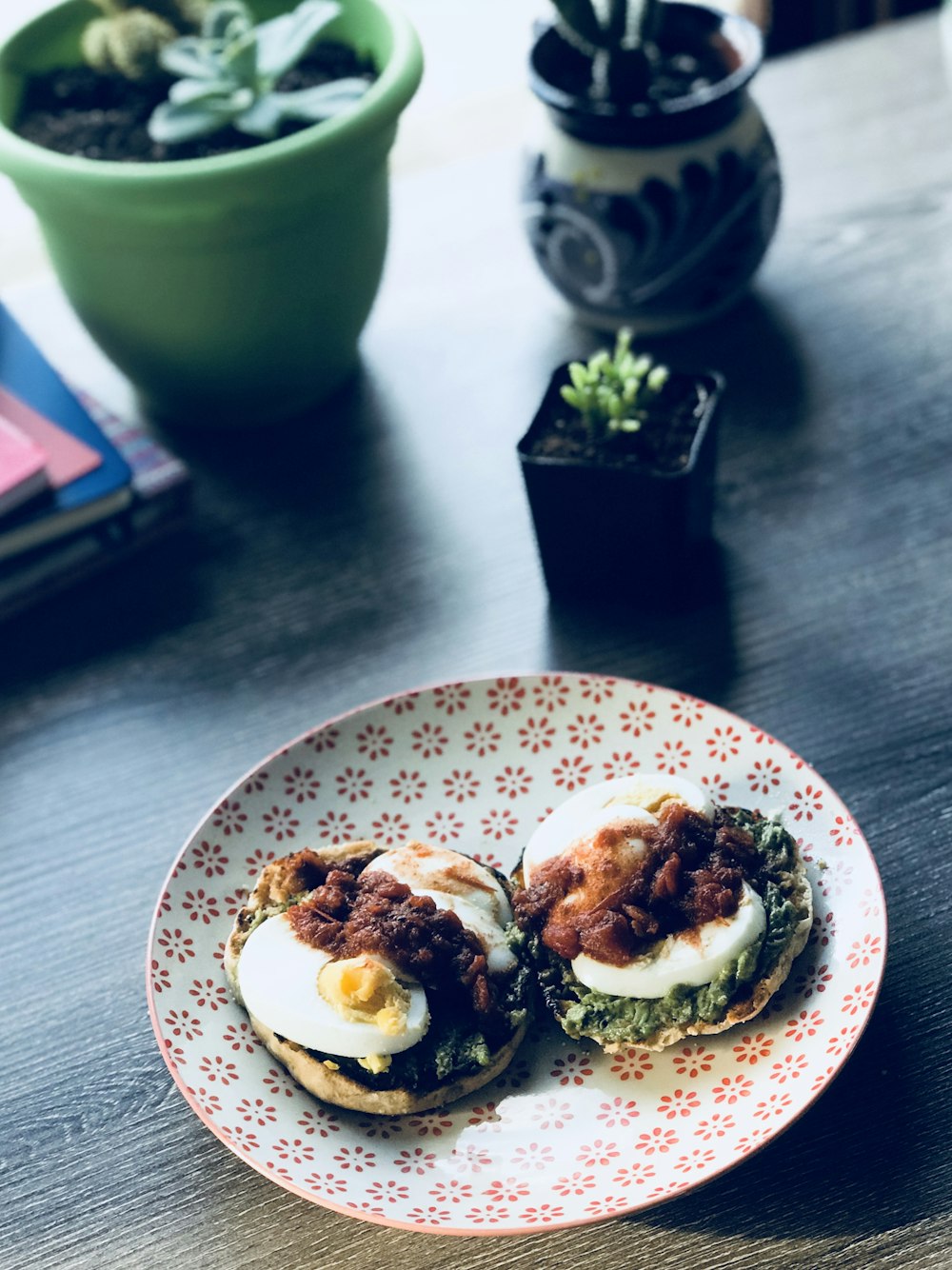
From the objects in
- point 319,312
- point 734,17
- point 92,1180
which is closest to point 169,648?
point 319,312

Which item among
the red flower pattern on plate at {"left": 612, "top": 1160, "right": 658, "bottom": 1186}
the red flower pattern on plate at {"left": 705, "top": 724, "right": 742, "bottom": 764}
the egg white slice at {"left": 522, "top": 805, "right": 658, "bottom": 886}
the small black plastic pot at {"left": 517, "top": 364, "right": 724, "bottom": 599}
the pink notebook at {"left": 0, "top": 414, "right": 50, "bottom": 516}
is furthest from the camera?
the pink notebook at {"left": 0, "top": 414, "right": 50, "bottom": 516}

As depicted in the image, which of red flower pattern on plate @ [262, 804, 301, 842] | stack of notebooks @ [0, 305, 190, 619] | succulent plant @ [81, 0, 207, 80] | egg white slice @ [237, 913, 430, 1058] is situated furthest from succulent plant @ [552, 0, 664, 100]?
egg white slice @ [237, 913, 430, 1058]

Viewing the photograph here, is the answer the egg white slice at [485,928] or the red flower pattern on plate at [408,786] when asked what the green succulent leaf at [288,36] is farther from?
the egg white slice at [485,928]

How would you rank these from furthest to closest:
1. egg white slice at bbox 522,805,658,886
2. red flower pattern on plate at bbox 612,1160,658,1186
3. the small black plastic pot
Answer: the small black plastic pot < egg white slice at bbox 522,805,658,886 < red flower pattern on plate at bbox 612,1160,658,1186

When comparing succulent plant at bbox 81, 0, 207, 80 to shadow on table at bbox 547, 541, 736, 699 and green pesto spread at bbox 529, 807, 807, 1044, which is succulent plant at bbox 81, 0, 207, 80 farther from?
green pesto spread at bbox 529, 807, 807, 1044

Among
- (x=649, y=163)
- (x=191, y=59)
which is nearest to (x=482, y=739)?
(x=649, y=163)

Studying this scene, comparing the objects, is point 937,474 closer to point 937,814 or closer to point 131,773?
point 937,814
